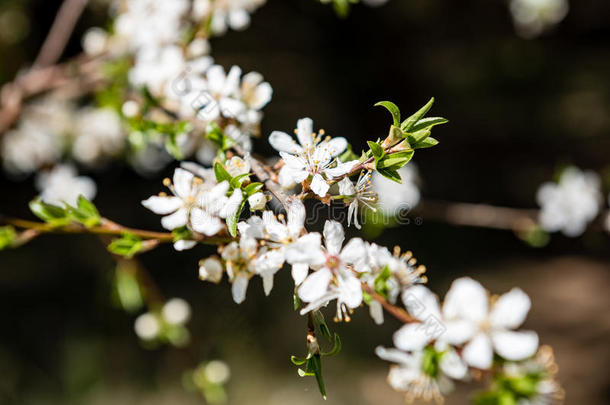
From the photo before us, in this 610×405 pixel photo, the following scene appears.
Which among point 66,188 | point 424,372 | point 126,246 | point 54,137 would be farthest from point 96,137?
point 424,372

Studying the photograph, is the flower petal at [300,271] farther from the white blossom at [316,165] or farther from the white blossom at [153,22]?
the white blossom at [153,22]

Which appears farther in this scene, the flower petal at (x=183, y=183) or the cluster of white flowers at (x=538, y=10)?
the cluster of white flowers at (x=538, y=10)

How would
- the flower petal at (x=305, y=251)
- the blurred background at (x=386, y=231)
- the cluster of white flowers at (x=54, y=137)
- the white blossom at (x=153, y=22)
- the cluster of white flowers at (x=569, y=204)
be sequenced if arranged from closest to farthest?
1. the flower petal at (x=305, y=251)
2. the white blossom at (x=153, y=22)
3. the cluster of white flowers at (x=569, y=204)
4. the cluster of white flowers at (x=54, y=137)
5. the blurred background at (x=386, y=231)

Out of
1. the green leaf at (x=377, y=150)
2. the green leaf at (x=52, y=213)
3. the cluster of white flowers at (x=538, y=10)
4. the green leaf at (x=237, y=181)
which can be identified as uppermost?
the cluster of white flowers at (x=538, y=10)

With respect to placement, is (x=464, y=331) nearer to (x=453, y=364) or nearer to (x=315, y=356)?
(x=453, y=364)

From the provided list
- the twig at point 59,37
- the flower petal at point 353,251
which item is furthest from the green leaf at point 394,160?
the twig at point 59,37

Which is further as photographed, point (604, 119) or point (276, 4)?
point (604, 119)

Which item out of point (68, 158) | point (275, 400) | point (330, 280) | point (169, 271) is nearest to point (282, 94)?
point (169, 271)

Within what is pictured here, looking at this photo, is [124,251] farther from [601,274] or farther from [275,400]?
[601,274]
